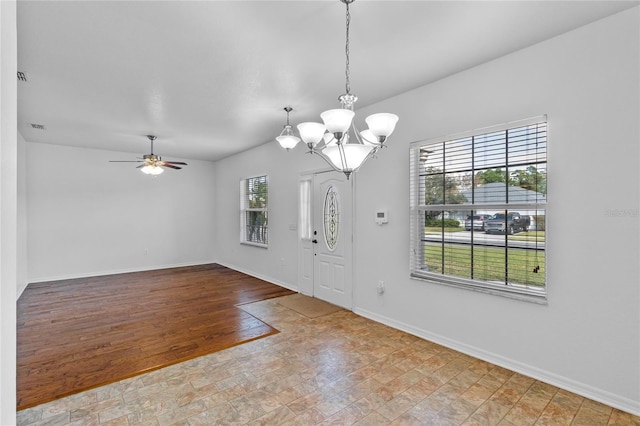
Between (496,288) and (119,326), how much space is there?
4.40 m

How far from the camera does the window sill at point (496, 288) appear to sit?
2736 millimetres

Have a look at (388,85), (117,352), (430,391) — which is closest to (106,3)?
(388,85)

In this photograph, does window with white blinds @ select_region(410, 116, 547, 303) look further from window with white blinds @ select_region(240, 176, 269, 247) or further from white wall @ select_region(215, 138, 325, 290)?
window with white blinds @ select_region(240, 176, 269, 247)

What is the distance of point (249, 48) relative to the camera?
2.72 m

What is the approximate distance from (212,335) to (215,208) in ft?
17.6

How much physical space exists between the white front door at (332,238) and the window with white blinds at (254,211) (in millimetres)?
1639

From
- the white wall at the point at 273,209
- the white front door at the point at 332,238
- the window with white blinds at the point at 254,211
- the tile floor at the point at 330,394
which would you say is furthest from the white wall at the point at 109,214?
the tile floor at the point at 330,394

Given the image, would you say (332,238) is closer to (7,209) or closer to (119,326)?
(119,326)

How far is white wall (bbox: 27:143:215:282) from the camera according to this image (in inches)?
249

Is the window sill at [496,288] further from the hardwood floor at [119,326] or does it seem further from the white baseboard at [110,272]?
the white baseboard at [110,272]

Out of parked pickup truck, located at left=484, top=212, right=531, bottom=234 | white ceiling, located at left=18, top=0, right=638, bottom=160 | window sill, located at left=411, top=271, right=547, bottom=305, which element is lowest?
window sill, located at left=411, top=271, right=547, bottom=305

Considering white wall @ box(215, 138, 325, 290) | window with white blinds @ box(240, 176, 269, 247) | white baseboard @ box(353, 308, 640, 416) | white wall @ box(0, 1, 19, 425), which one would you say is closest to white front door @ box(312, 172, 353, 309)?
white wall @ box(215, 138, 325, 290)

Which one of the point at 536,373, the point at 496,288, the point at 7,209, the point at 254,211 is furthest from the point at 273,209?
the point at 7,209

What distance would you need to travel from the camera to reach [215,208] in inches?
339
